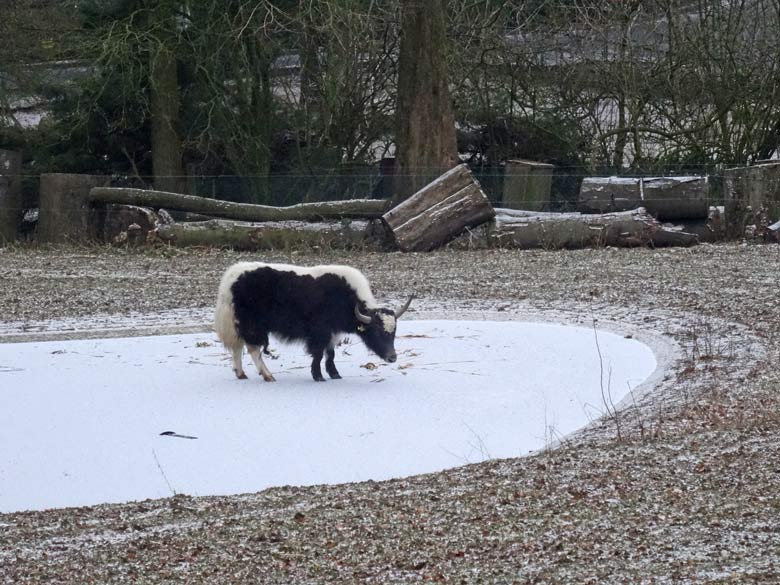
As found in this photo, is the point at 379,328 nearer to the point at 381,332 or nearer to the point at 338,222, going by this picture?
the point at 381,332

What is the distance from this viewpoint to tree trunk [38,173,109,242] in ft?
59.4

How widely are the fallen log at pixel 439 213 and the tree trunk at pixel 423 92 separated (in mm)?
1628

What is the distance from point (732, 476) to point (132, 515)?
2922mm

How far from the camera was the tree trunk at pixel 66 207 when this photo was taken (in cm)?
1811

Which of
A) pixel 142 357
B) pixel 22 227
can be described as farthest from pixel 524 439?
pixel 22 227

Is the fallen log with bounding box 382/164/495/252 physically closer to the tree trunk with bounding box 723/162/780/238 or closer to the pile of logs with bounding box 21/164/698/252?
the pile of logs with bounding box 21/164/698/252

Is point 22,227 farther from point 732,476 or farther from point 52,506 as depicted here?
point 732,476

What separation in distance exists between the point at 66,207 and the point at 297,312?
383 inches

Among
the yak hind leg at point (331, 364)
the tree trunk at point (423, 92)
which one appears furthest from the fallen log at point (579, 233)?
the yak hind leg at point (331, 364)

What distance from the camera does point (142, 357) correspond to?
10367 millimetres

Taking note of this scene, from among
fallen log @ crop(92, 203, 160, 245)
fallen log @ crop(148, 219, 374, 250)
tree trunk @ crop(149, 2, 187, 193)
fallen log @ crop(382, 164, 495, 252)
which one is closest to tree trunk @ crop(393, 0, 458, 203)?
fallen log @ crop(382, 164, 495, 252)

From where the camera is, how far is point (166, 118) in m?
19.7

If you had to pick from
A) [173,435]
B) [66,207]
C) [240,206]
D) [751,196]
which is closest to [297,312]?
[173,435]

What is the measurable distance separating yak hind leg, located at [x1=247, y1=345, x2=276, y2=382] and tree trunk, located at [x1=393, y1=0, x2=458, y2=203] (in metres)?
9.35
